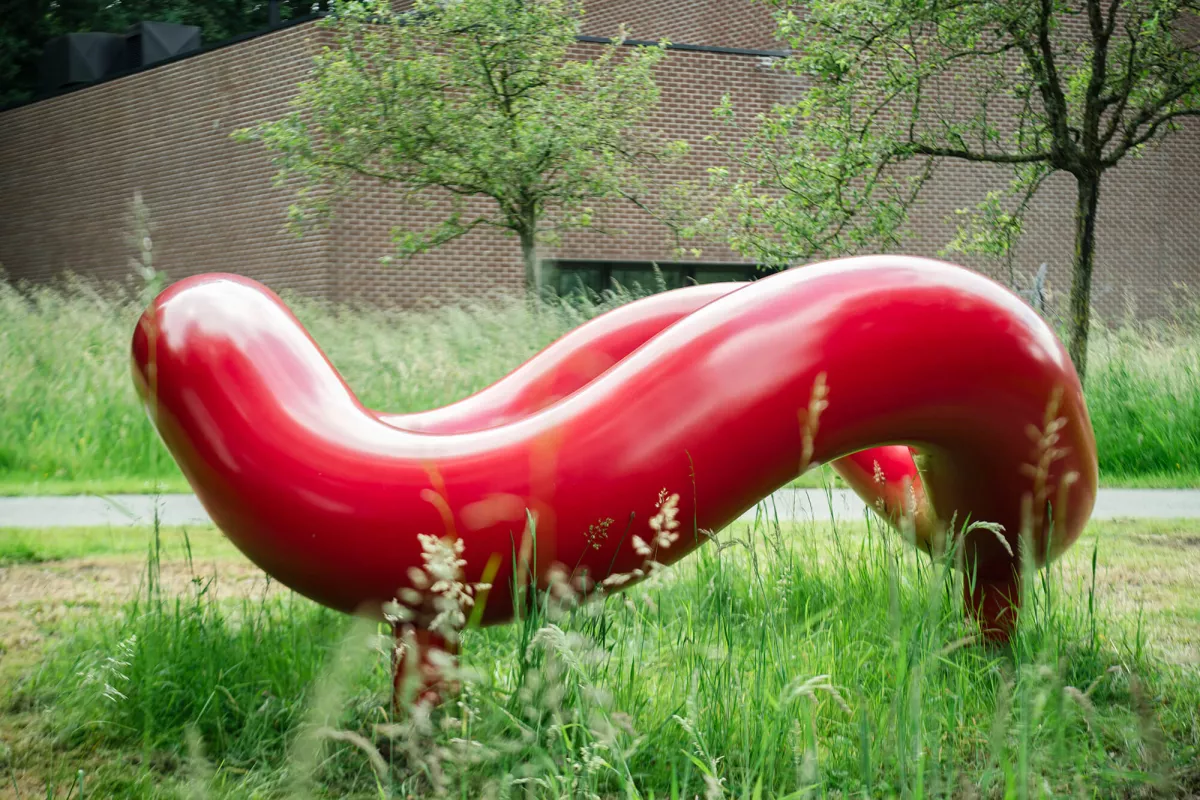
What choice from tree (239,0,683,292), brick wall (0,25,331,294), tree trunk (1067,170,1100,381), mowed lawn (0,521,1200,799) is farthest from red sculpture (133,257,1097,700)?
brick wall (0,25,331,294)

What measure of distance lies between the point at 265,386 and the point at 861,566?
177 cm

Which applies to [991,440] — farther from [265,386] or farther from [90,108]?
[90,108]

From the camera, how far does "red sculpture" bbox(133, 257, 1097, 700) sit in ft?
7.54

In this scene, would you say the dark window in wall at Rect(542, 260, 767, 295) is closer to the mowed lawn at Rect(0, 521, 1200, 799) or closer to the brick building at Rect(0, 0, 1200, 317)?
the brick building at Rect(0, 0, 1200, 317)

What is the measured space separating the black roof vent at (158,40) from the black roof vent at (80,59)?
80 centimetres

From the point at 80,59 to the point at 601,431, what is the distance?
2699 cm

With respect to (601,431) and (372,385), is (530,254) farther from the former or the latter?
(601,431)

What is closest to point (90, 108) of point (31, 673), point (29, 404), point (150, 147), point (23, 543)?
point (150, 147)

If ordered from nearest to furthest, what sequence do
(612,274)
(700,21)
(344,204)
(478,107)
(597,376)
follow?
1. (597,376)
2. (478,107)
3. (344,204)
4. (612,274)
5. (700,21)

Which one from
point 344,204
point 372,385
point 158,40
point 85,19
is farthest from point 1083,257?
point 85,19

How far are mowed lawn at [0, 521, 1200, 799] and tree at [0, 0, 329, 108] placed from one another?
108ft

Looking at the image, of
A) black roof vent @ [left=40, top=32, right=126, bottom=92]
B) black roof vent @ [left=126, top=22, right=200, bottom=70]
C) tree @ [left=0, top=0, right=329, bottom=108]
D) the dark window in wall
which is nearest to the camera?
the dark window in wall

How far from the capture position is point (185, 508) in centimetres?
622

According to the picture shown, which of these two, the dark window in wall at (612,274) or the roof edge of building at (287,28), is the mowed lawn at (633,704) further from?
the dark window in wall at (612,274)
